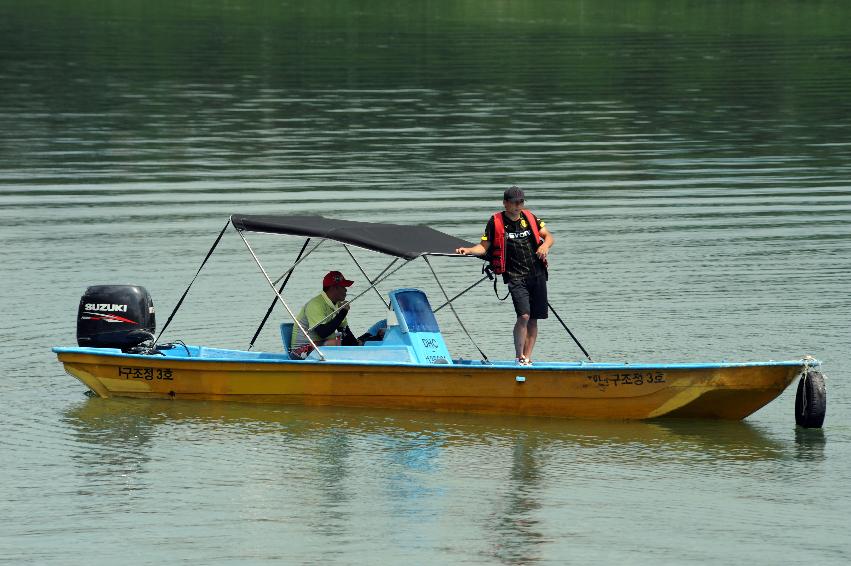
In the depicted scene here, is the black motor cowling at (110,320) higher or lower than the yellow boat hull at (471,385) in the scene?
higher

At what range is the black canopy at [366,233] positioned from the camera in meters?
A: 17.2

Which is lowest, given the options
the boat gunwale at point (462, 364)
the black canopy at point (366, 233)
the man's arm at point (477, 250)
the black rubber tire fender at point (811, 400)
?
the black rubber tire fender at point (811, 400)

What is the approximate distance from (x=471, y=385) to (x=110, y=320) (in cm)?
409

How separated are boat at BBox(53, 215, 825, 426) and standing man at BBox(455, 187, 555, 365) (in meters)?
0.34

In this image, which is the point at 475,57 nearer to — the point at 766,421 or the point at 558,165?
the point at 558,165

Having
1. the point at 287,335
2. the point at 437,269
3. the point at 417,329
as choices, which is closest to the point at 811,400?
the point at 417,329

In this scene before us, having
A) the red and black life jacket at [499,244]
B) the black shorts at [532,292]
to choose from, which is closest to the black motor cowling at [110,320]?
the red and black life jacket at [499,244]

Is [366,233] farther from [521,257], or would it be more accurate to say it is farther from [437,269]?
[437,269]

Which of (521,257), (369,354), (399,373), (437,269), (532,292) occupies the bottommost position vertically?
(399,373)

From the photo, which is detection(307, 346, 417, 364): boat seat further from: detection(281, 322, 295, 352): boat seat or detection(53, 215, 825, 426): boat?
detection(281, 322, 295, 352): boat seat

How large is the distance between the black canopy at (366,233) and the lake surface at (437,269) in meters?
1.75

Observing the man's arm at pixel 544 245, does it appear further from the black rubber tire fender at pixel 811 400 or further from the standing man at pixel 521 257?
the black rubber tire fender at pixel 811 400

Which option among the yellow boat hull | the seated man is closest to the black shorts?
the yellow boat hull

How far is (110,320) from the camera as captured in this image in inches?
716
